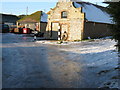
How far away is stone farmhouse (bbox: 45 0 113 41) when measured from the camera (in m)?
25.5

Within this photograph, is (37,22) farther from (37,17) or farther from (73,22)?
(73,22)

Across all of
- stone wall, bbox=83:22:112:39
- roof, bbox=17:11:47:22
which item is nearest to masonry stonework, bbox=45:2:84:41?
stone wall, bbox=83:22:112:39

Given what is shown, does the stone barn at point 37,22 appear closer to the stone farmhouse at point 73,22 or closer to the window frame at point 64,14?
the stone farmhouse at point 73,22

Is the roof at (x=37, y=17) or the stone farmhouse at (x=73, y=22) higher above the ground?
the roof at (x=37, y=17)

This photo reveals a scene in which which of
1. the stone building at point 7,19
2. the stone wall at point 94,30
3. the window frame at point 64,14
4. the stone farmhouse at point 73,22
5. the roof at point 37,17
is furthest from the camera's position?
the stone building at point 7,19

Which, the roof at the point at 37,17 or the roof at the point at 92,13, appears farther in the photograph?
the roof at the point at 37,17

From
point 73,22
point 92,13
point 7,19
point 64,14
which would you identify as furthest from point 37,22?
point 7,19

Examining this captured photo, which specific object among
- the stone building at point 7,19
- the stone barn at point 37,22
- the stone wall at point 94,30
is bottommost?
the stone wall at point 94,30

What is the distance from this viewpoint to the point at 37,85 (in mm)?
6676

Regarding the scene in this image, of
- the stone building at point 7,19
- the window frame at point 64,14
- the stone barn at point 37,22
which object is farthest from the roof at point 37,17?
the stone building at point 7,19

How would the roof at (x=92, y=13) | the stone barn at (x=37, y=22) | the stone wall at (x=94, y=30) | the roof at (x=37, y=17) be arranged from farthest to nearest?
1. the roof at (x=37, y=17)
2. the stone barn at (x=37, y=22)
3. the roof at (x=92, y=13)
4. the stone wall at (x=94, y=30)

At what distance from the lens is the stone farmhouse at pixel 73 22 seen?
83.7 ft

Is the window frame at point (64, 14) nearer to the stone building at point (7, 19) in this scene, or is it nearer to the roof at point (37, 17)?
the roof at point (37, 17)

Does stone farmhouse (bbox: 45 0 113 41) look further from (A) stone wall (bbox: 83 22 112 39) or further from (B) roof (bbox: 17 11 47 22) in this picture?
(B) roof (bbox: 17 11 47 22)
